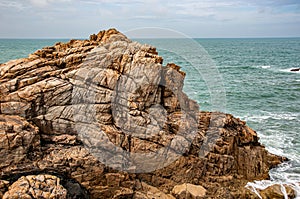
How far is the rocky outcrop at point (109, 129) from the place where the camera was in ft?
53.1

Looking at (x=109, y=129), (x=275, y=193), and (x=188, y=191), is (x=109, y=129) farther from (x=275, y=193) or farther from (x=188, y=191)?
(x=275, y=193)

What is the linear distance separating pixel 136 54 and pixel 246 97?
103 feet

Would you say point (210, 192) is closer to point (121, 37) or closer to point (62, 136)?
point (62, 136)

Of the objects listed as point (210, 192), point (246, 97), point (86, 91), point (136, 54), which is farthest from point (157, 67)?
point (246, 97)

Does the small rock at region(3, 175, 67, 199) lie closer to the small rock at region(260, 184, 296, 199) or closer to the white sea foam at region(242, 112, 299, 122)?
the small rock at region(260, 184, 296, 199)

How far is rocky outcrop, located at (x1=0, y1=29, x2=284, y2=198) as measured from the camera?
1619 centimetres

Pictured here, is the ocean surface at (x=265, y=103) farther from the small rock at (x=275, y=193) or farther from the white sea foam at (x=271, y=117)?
the small rock at (x=275, y=193)

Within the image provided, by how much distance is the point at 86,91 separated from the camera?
17453 mm

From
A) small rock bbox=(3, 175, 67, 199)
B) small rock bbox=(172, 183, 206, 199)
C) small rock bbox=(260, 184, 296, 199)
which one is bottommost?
small rock bbox=(260, 184, 296, 199)

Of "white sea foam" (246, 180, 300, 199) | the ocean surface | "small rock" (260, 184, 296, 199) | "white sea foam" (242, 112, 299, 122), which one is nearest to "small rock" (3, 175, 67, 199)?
"white sea foam" (246, 180, 300, 199)

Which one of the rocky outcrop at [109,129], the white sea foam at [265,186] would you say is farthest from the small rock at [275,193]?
the rocky outcrop at [109,129]

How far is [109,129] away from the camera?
681 inches

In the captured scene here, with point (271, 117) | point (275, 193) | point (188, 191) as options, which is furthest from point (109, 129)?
point (271, 117)

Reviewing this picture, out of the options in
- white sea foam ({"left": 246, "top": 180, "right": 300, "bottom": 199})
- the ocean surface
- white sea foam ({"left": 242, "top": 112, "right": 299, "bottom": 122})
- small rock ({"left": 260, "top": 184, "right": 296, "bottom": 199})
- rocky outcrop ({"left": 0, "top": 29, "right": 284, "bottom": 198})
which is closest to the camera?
rocky outcrop ({"left": 0, "top": 29, "right": 284, "bottom": 198})
